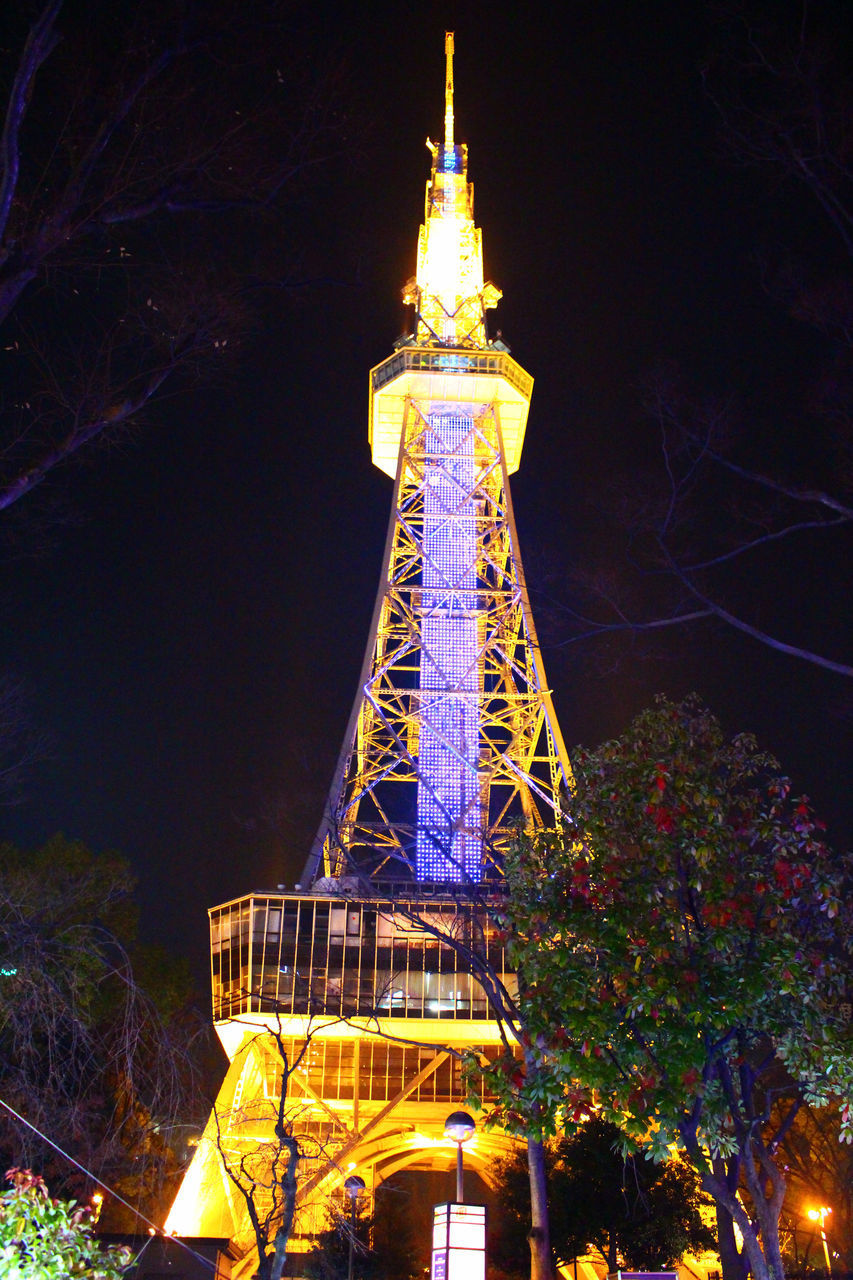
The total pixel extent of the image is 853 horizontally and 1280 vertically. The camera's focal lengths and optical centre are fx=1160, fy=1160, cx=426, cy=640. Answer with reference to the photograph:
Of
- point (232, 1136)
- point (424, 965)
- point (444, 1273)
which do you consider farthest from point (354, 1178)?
point (424, 965)

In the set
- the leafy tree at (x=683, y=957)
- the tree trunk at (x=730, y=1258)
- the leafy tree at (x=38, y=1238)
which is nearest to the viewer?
the leafy tree at (x=38, y=1238)

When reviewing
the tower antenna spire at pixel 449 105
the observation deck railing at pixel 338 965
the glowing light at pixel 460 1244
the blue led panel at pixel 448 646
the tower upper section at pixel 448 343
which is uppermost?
the tower antenna spire at pixel 449 105

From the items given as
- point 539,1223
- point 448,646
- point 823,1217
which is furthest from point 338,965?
point 539,1223

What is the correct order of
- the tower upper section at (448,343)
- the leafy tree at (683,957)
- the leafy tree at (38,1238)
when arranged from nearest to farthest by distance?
the leafy tree at (38,1238) < the leafy tree at (683,957) < the tower upper section at (448,343)

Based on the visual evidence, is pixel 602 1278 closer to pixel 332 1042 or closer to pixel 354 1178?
pixel 332 1042

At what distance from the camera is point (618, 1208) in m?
23.9

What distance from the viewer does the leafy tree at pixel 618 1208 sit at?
23.5 metres

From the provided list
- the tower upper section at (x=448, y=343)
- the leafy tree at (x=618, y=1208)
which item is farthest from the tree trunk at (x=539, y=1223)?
the tower upper section at (x=448, y=343)

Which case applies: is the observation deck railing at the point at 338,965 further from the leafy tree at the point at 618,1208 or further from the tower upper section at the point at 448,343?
the tower upper section at the point at 448,343

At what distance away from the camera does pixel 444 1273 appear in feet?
32.4

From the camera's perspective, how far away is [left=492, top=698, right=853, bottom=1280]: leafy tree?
928 centimetres

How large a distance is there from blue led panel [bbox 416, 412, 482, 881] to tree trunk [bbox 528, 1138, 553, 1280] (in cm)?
1878

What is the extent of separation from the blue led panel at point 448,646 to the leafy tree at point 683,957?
24.3 m

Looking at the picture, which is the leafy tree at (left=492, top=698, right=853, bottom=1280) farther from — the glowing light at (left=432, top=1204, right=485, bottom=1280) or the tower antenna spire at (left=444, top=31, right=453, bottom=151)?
the tower antenna spire at (left=444, top=31, right=453, bottom=151)
